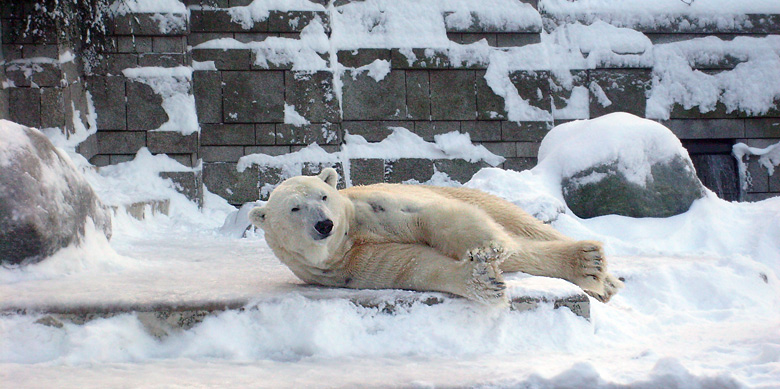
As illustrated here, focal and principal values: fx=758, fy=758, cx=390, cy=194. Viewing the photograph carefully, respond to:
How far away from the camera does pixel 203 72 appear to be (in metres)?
7.65

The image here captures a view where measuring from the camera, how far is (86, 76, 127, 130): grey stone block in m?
7.41

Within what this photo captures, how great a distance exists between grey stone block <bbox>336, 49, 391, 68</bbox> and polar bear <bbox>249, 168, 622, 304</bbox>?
4797 millimetres

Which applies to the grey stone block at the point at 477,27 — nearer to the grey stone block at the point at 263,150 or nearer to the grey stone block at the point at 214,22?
the grey stone block at the point at 214,22

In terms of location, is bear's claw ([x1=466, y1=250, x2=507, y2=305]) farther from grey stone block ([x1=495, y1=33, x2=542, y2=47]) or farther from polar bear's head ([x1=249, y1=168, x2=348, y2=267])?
grey stone block ([x1=495, y1=33, x2=542, y2=47])

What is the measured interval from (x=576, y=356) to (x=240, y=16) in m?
6.15

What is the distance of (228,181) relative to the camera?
7676mm

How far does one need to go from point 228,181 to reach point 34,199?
174 inches

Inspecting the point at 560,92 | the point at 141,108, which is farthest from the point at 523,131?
the point at 141,108

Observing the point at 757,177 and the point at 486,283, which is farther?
the point at 757,177

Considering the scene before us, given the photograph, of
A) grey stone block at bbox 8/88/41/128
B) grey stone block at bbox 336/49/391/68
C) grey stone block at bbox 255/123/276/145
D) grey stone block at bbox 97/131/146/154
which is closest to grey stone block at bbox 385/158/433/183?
grey stone block at bbox 336/49/391/68

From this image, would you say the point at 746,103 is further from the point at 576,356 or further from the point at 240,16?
the point at 576,356

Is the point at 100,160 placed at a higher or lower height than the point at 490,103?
lower

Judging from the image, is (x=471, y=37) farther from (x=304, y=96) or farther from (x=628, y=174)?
(x=628, y=174)

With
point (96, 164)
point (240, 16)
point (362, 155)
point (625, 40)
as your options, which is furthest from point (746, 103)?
point (96, 164)
